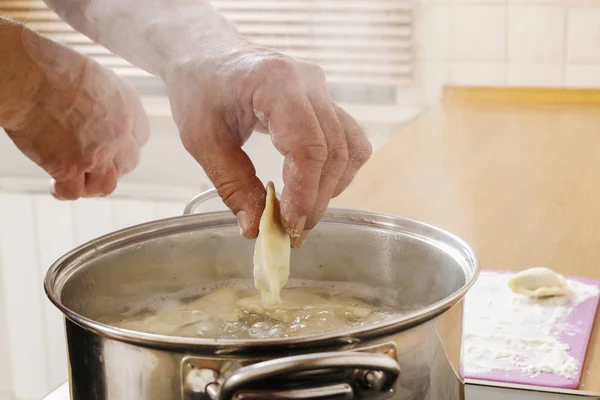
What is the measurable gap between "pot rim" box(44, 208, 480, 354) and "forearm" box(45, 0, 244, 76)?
182 mm

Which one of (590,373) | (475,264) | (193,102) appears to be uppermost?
(193,102)

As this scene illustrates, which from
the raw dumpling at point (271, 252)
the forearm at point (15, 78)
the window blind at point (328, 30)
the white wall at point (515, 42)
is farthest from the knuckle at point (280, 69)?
the white wall at point (515, 42)

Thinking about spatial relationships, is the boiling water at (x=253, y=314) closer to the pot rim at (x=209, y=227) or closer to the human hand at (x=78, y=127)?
the pot rim at (x=209, y=227)

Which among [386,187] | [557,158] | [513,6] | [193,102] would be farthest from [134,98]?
[513,6]

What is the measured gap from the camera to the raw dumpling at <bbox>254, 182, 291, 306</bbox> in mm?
776

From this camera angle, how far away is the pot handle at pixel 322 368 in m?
0.53

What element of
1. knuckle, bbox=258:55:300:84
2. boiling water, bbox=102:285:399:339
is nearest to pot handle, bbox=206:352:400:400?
boiling water, bbox=102:285:399:339

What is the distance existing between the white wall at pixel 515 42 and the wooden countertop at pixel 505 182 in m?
0.12

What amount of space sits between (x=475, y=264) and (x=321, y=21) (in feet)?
3.87

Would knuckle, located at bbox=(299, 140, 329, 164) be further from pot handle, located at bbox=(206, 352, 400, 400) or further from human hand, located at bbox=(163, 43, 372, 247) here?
pot handle, located at bbox=(206, 352, 400, 400)

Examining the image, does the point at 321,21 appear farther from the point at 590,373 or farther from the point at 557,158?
the point at 590,373

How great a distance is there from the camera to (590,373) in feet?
3.10

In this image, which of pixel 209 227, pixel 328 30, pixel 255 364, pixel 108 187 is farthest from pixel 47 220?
pixel 255 364

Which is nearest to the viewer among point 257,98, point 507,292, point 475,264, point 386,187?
point 475,264
